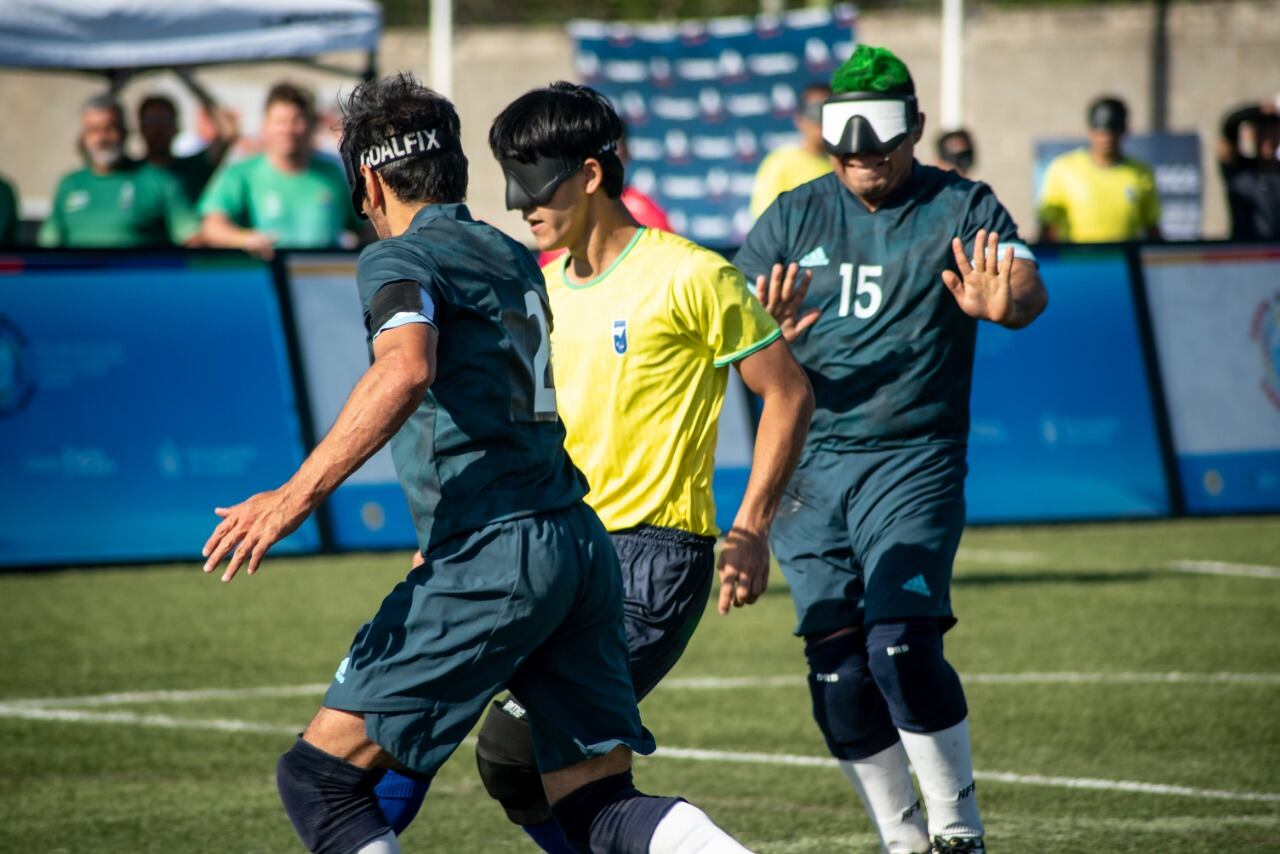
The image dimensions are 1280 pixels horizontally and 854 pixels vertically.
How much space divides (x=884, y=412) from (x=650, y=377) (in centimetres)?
99

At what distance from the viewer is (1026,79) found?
23.8 meters

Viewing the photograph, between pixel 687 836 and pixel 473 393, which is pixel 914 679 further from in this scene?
pixel 473 393

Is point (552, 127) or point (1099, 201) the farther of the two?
point (1099, 201)

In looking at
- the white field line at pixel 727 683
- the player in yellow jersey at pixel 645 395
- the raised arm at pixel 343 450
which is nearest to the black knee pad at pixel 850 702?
the player in yellow jersey at pixel 645 395

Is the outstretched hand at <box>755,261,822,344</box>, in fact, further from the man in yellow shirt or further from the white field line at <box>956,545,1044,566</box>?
the man in yellow shirt

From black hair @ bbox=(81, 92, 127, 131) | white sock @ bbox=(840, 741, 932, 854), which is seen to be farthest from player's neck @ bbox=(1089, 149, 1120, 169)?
white sock @ bbox=(840, 741, 932, 854)

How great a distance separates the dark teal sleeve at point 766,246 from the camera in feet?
18.6

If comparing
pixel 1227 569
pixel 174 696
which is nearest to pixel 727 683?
pixel 174 696

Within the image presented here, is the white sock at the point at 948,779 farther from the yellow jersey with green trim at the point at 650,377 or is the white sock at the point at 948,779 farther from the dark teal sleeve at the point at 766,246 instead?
the dark teal sleeve at the point at 766,246

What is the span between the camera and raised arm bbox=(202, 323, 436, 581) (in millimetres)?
3391

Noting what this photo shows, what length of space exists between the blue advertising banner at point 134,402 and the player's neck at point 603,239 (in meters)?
6.36

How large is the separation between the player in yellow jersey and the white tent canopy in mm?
9875

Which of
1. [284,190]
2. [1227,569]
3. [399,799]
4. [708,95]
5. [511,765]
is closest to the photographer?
[399,799]

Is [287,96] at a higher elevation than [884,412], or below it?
higher
